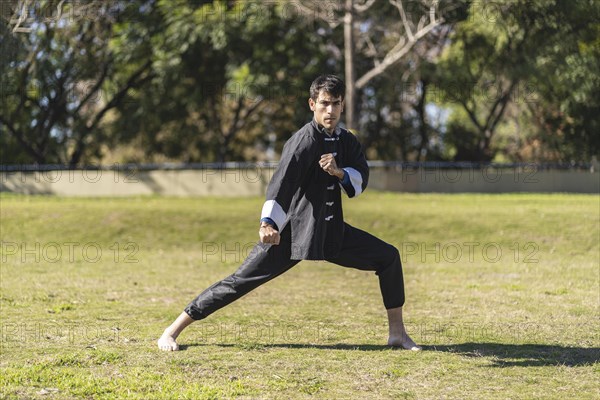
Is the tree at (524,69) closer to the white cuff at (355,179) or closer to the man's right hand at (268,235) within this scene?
the white cuff at (355,179)

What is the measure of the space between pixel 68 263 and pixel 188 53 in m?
17.6

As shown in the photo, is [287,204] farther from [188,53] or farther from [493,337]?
[188,53]

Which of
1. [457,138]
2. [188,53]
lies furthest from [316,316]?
[457,138]

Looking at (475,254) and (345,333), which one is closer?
(345,333)

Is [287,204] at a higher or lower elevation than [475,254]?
higher

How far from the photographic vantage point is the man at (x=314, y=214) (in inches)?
243

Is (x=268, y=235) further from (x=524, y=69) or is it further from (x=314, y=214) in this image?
(x=524, y=69)

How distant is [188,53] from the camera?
30250mm

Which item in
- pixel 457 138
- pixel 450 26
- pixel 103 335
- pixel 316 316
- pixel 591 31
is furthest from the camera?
pixel 457 138

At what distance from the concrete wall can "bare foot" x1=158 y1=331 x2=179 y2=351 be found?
2192 centimetres

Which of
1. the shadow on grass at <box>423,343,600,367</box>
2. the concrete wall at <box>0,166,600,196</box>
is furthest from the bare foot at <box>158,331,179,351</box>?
the concrete wall at <box>0,166,600,196</box>

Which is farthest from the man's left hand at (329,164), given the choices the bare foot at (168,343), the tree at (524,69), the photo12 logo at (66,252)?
the tree at (524,69)

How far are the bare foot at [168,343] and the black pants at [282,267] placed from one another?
0.77 ft

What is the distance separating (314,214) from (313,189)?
0.61 ft
